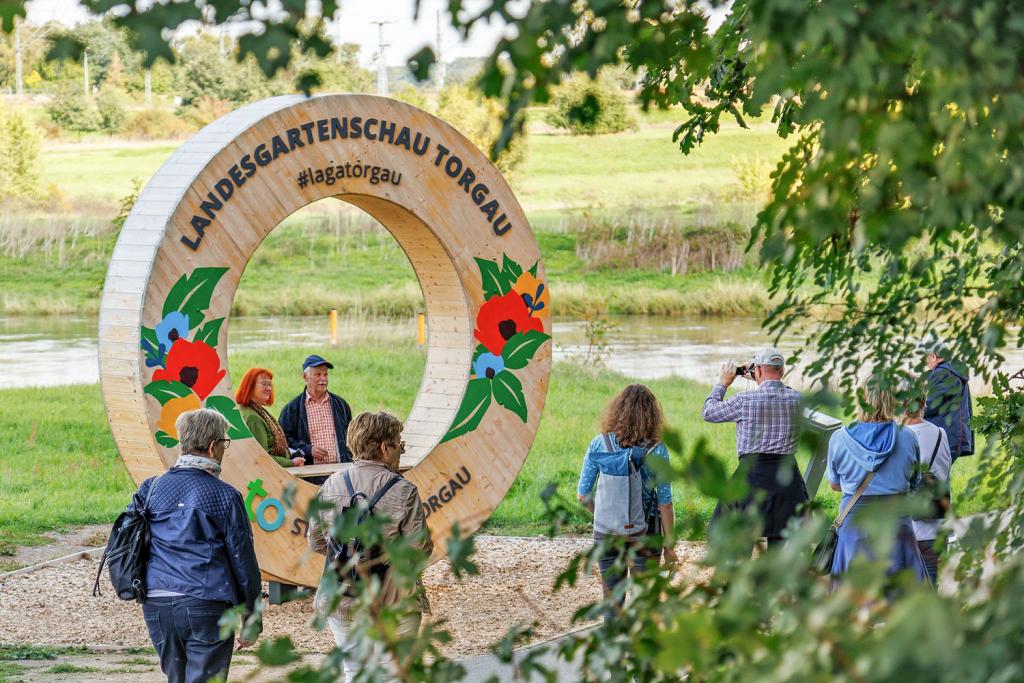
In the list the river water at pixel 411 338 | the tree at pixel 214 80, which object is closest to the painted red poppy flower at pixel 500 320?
the river water at pixel 411 338

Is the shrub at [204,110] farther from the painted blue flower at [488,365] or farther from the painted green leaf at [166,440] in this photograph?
the painted green leaf at [166,440]

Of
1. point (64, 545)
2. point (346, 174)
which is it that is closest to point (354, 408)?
point (64, 545)

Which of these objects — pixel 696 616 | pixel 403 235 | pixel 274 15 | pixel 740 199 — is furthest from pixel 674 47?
pixel 740 199

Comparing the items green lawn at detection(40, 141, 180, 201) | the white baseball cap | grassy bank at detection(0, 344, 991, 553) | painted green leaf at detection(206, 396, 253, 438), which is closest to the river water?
grassy bank at detection(0, 344, 991, 553)

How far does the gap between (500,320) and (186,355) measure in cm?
225

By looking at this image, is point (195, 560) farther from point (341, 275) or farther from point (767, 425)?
point (341, 275)

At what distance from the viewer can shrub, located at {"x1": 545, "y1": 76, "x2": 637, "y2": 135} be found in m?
2.31

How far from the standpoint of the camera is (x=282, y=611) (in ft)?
23.8

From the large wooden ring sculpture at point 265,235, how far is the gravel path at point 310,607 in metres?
0.43

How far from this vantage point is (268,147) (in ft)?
21.9

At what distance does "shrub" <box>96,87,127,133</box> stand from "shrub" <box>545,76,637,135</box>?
17.2 meters

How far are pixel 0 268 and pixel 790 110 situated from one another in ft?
108

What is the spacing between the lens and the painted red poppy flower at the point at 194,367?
6277 millimetres

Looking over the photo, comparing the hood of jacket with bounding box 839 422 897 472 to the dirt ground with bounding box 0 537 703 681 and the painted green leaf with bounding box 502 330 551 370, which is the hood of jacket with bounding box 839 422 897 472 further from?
the painted green leaf with bounding box 502 330 551 370
